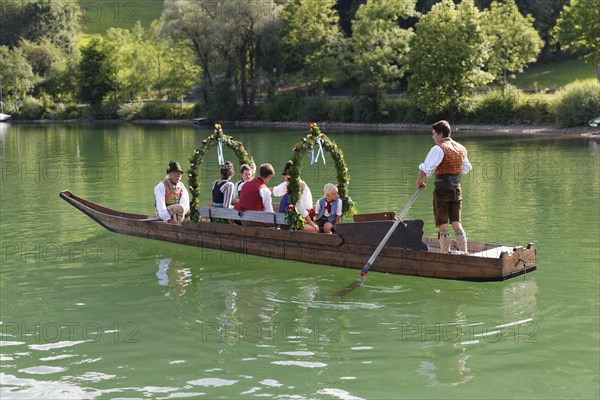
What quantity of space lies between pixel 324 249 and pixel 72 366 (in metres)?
6.03

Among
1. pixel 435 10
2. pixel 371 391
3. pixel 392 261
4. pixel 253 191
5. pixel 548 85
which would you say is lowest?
pixel 371 391

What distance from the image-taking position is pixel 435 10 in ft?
196

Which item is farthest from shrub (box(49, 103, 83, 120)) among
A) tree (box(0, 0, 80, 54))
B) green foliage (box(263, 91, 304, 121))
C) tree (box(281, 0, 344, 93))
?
tree (box(281, 0, 344, 93))

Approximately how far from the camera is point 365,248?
14492mm

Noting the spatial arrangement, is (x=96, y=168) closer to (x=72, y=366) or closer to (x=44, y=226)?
(x=44, y=226)

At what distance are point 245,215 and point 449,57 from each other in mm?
45118

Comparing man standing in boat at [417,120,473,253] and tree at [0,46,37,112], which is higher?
tree at [0,46,37,112]

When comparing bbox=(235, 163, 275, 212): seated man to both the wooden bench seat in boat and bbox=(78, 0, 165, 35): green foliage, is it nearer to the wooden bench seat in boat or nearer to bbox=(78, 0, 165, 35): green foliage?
the wooden bench seat in boat

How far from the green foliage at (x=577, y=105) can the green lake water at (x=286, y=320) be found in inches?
1192

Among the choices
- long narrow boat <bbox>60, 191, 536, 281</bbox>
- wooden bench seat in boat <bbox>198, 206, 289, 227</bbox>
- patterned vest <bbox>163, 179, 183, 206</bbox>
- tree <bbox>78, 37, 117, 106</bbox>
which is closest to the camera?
long narrow boat <bbox>60, 191, 536, 281</bbox>

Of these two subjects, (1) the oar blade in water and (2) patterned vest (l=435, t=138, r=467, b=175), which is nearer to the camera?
(2) patterned vest (l=435, t=138, r=467, b=175)

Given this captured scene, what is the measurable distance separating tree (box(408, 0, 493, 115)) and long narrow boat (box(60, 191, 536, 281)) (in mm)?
44516

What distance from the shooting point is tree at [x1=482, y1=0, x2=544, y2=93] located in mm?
62594

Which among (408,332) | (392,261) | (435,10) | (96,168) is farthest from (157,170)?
(435,10)
